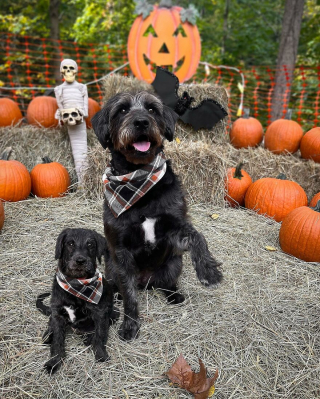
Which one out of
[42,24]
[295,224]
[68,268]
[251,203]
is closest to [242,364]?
[68,268]

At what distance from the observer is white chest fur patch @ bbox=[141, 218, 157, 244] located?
7.42 ft

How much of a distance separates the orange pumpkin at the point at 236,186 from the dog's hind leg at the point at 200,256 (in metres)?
2.50

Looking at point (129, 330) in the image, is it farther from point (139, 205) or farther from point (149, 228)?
point (139, 205)

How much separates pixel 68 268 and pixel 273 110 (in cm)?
726

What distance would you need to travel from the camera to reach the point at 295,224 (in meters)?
3.38

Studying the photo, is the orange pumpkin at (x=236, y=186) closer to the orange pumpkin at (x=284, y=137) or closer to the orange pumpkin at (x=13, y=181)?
the orange pumpkin at (x=284, y=137)

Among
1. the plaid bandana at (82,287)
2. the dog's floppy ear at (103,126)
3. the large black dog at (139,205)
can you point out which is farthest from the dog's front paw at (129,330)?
the dog's floppy ear at (103,126)

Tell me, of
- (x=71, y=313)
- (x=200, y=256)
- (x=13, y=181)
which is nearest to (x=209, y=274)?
(x=200, y=256)

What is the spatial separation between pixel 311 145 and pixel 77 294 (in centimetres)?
462

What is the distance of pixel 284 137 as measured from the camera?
5.50 meters

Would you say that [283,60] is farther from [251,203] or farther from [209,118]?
[251,203]

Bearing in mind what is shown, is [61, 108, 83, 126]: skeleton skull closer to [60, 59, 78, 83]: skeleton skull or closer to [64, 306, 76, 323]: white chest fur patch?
[60, 59, 78, 83]: skeleton skull

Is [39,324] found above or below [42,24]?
below

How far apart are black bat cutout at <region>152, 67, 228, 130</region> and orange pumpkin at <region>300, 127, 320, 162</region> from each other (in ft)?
4.49
